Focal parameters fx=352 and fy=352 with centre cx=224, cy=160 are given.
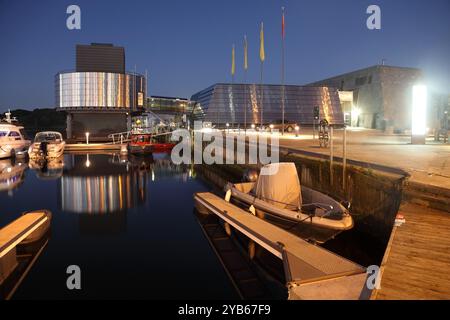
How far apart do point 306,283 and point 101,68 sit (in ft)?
268

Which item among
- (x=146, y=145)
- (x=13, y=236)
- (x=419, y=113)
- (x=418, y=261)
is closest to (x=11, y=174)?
(x=146, y=145)

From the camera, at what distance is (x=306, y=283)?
6352 millimetres

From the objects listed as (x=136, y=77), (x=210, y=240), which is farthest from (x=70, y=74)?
Result: (x=210, y=240)

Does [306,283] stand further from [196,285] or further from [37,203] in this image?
[37,203]

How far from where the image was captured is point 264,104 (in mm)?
78125

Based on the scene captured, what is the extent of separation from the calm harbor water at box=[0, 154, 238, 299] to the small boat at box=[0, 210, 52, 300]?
0.26 metres

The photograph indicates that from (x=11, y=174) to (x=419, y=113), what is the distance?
100 feet

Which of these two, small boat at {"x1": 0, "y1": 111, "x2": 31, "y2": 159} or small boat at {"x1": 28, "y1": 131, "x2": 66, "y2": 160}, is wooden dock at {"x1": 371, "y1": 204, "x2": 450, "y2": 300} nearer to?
small boat at {"x1": 28, "y1": 131, "x2": 66, "y2": 160}

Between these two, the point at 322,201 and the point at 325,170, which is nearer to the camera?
the point at 322,201

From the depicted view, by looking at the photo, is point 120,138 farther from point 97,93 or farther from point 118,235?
point 118,235

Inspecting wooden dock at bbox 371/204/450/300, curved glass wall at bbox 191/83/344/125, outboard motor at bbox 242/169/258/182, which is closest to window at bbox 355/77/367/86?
curved glass wall at bbox 191/83/344/125

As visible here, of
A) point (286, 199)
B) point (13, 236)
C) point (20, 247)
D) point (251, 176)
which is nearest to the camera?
point (13, 236)

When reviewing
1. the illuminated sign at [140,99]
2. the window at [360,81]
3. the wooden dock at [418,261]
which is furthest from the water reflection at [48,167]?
the window at [360,81]

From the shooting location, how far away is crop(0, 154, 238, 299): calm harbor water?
357 inches
